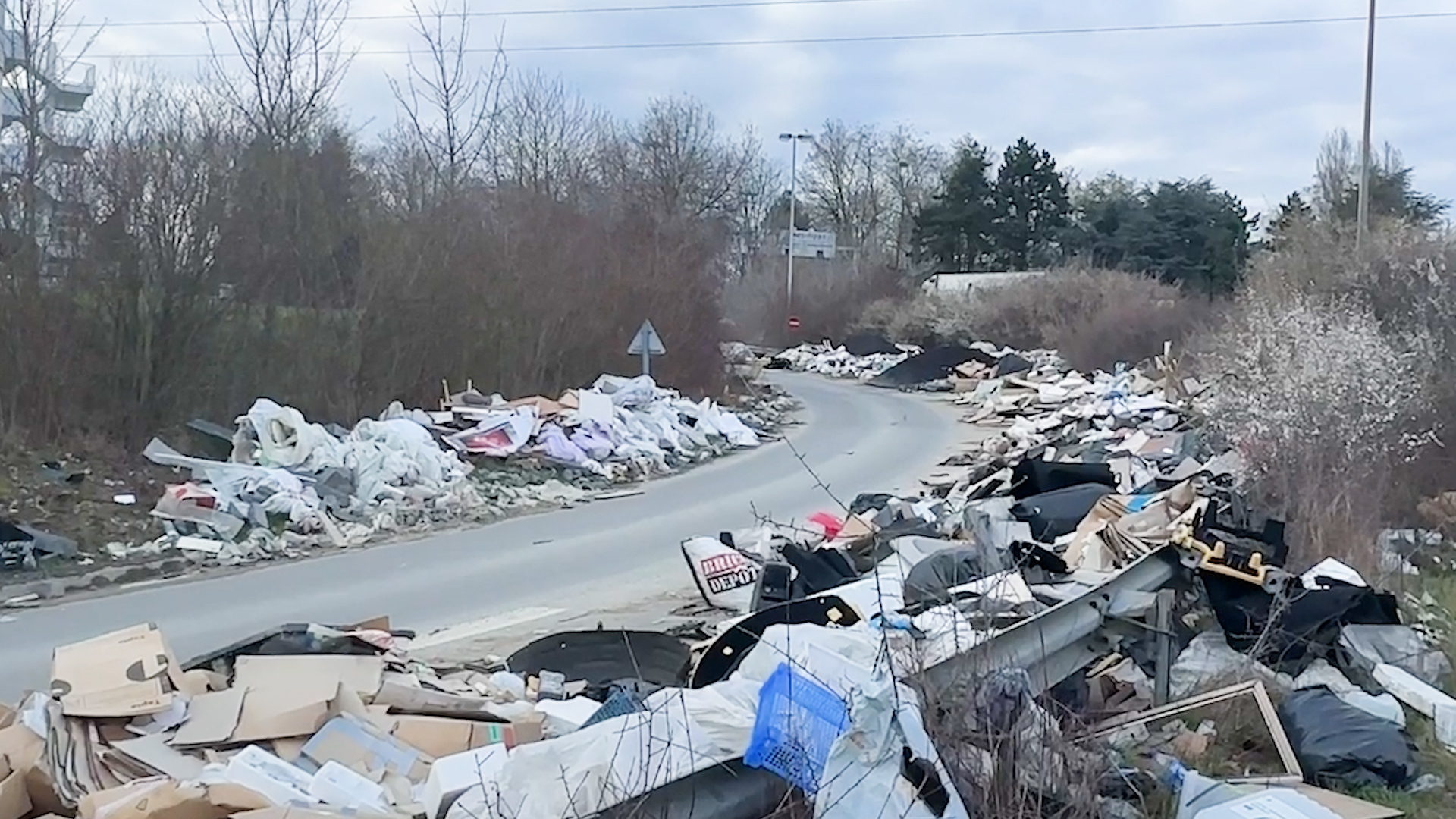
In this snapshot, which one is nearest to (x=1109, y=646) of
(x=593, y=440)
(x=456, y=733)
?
(x=456, y=733)

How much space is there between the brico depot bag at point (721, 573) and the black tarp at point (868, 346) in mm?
40622

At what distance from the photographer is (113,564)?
12117 millimetres

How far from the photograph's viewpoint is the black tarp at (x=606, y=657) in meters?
7.27

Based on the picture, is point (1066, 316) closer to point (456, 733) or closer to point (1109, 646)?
point (1109, 646)

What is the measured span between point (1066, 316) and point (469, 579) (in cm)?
3825

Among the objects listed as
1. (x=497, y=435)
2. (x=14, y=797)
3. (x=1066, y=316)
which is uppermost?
(x=14, y=797)

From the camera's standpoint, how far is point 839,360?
49.8 metres

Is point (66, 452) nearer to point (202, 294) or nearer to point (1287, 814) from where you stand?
point (202, 294)

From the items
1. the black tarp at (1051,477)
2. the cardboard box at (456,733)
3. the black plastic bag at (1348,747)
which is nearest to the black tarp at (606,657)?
the cardboard box at (456,733)

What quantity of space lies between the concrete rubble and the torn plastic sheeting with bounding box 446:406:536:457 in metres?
9.80

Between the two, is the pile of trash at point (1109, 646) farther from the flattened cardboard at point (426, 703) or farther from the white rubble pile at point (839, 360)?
the white rubble pile at point (839, 360)

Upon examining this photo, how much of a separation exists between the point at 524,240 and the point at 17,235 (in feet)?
35.0

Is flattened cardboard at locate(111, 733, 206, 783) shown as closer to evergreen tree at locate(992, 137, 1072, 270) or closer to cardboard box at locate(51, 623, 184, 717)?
cardboard box at locate(51, 623, 184, 717)

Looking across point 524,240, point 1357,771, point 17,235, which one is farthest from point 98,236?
point 1357,771
